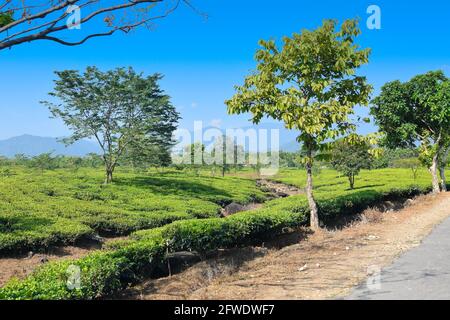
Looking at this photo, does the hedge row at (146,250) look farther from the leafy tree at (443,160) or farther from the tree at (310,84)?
the leafy tree at (443,160)

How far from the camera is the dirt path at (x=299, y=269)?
24.5 ft

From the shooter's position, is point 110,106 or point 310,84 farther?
point 110,106

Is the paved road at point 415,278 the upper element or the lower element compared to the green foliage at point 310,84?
lower

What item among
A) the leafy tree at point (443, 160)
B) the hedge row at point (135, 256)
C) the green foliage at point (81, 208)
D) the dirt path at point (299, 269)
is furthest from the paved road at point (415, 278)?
the leafy tree at point (443, 160)

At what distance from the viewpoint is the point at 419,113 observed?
25.8 meters

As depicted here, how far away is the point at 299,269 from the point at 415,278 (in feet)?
8.19

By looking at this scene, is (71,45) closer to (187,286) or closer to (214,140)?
(187,286)

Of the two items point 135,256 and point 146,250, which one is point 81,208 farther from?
point 135,256

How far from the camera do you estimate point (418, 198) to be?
2394 cm

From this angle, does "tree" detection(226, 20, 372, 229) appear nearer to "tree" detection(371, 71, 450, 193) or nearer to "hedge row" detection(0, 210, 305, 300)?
"hedge row" detection(0, 210, 305, 300)

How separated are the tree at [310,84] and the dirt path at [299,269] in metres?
3.50

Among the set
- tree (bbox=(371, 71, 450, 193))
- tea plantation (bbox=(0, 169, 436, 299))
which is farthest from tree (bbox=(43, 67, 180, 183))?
tree (bbox=(371, 71, 450, 193))

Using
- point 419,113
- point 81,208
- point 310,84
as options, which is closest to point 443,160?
point 419,113

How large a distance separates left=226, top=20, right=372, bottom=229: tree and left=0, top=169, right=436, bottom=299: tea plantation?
3438mm
